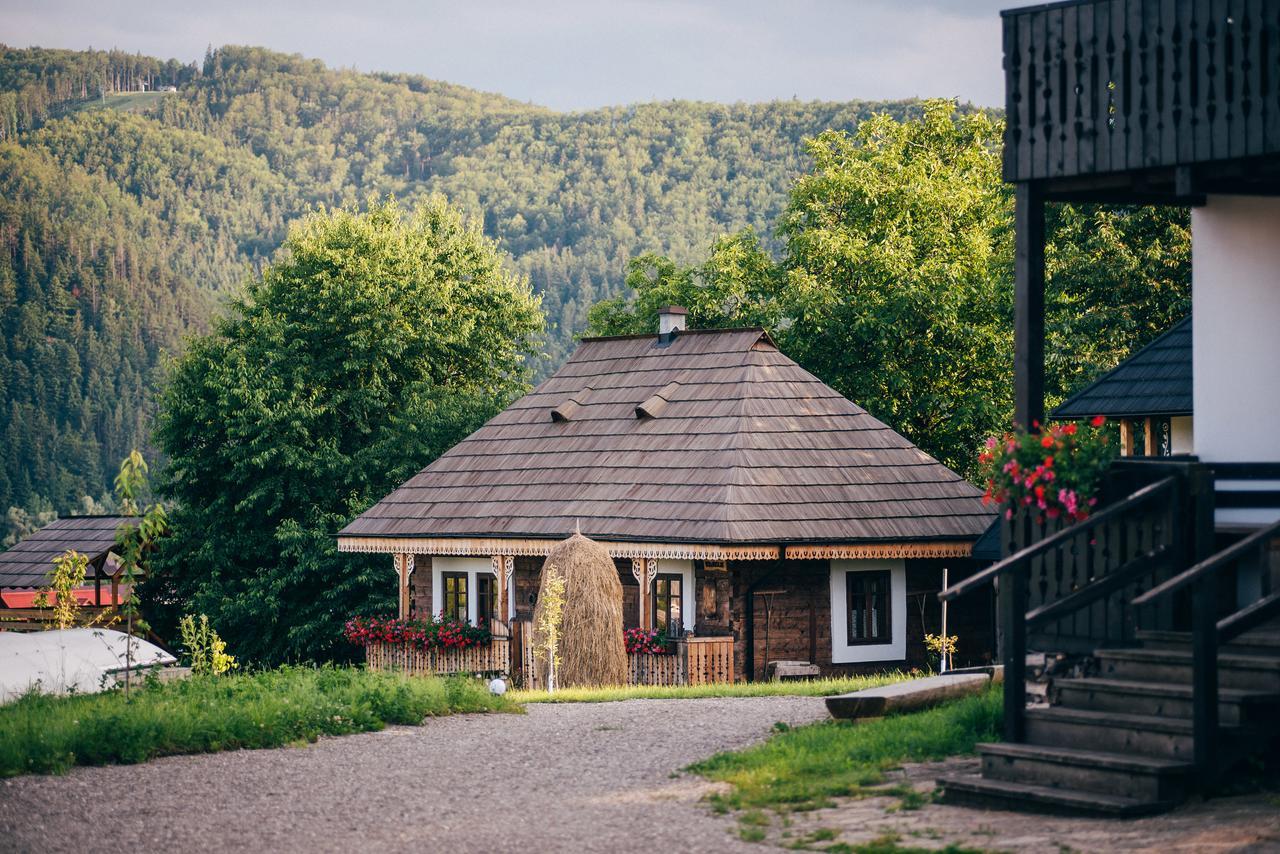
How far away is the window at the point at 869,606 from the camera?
25656 millimetres

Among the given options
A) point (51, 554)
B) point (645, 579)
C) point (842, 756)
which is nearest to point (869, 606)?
point (645, 579)

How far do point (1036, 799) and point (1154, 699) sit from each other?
1169mm

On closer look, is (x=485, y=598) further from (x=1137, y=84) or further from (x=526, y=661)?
(x=1137, y=84)

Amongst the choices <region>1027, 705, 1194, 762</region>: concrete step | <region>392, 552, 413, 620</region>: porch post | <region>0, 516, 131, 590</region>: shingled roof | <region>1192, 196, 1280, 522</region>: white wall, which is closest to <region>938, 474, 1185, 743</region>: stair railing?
<region>1027, 705, 1194, 762</region>: concrete step

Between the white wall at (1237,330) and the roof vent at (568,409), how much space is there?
59.8 ft

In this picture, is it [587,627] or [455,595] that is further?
[455,595]

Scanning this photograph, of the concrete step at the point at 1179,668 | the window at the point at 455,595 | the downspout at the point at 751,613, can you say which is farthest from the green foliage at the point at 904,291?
the concrete step at the point at 1179,668

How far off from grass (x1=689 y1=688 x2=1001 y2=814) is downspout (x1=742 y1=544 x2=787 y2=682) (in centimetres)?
1086

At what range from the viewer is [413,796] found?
11.3 m

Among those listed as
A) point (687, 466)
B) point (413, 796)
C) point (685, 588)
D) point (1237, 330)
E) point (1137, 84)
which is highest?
point (1137, 84)

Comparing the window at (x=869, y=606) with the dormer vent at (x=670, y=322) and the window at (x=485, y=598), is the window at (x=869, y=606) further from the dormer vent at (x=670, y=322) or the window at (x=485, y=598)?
the dormer vent at (x=670, y=322)

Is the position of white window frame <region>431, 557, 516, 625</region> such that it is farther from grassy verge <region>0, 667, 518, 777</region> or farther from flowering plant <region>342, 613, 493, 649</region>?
grassy verge <region>0, 667, 518, 777</region>

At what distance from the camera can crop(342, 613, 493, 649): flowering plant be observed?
26.8m

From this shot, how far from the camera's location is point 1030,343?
11984 millimetres
